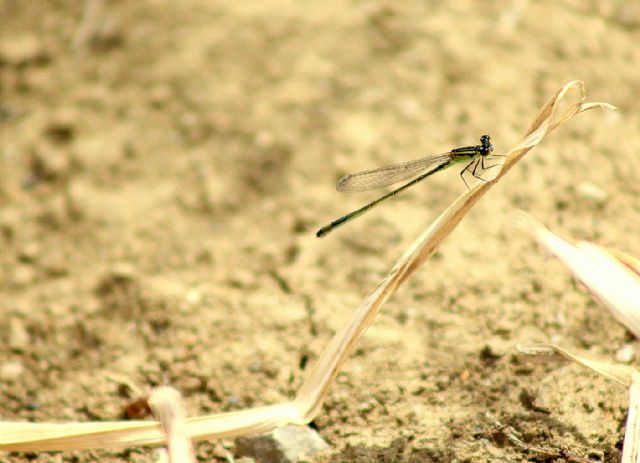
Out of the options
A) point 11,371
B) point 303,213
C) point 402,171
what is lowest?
point 11,371

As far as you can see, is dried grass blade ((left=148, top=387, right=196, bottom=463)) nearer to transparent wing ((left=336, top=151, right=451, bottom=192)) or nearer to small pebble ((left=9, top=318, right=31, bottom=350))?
small pebble ((left=9, top=318, right=31, bottom=350))

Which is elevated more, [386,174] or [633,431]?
[386,174]

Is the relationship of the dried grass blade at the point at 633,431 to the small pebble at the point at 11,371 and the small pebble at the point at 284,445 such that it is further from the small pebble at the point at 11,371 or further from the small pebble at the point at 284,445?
the small pebble at the point at 11,371

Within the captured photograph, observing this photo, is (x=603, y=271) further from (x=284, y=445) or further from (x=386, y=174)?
(x=386, y=174)

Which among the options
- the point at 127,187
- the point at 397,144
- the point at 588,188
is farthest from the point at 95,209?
the point at 588,188

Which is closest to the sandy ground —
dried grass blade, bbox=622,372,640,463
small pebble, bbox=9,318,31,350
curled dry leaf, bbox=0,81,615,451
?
small pebble, bbox=9,318,31,350

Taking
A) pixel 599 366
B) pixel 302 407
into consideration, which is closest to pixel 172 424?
pixel 302 407

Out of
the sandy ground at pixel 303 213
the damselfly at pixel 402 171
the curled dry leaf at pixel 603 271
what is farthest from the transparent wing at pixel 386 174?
the curled dry leaf at pixel 603 271
